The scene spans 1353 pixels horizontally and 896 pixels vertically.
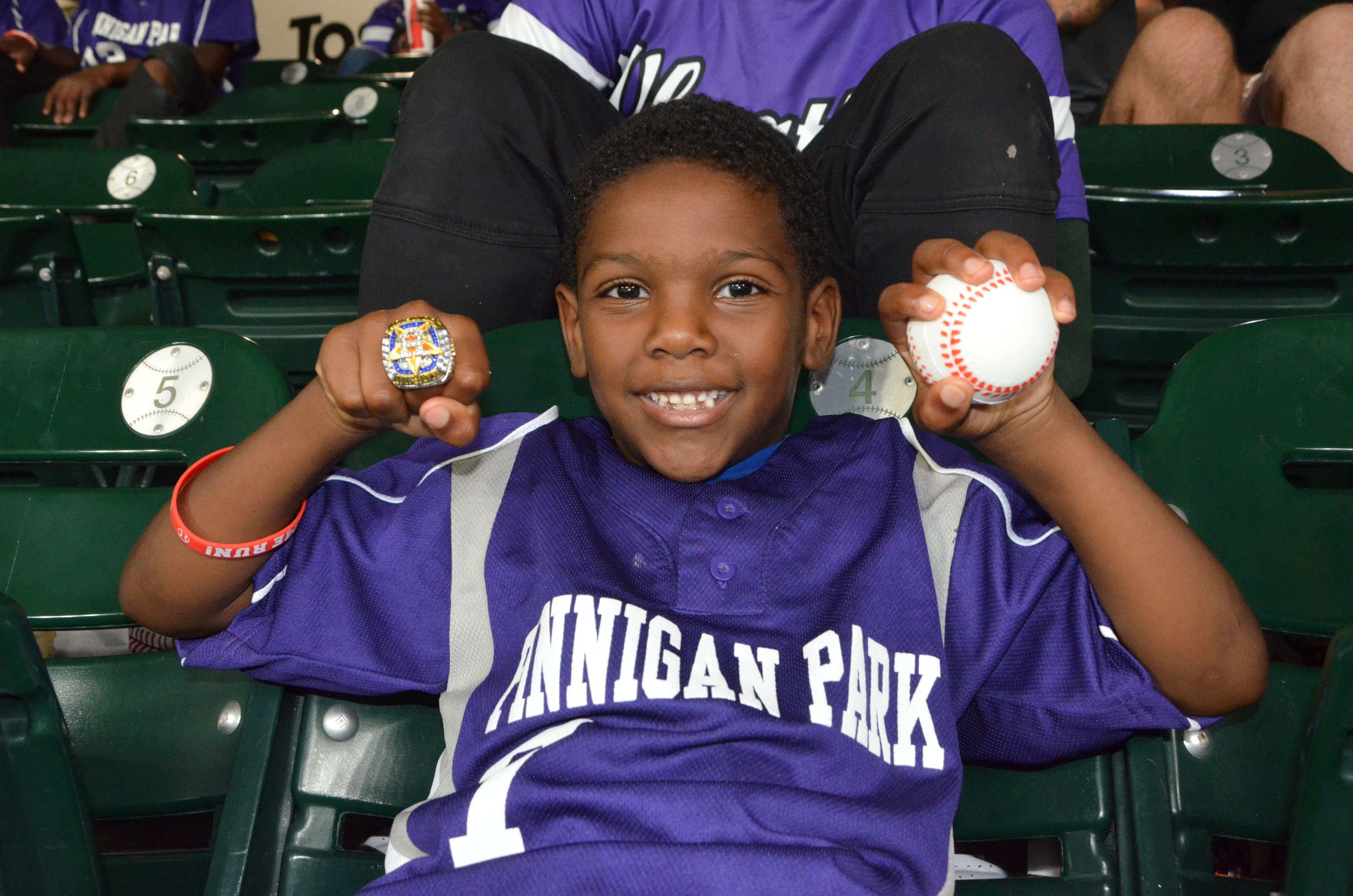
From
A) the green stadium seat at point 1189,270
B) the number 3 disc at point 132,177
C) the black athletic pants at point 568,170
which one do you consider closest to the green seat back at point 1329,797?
the black athletic pants at point 568,170

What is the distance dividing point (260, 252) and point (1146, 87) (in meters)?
2.55

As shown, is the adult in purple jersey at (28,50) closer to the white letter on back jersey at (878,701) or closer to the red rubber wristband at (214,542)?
the red rubber wristband at (214,542)

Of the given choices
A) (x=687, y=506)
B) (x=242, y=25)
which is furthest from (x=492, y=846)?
(x=242, y=25)

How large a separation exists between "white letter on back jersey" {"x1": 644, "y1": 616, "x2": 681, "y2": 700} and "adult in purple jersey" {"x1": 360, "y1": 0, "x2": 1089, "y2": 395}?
638mm

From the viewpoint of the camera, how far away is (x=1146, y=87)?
330 cm

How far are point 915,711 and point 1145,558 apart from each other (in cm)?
26

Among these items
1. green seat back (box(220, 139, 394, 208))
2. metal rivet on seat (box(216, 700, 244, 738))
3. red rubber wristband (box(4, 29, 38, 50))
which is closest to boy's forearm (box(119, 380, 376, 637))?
metal rivet on seat (box(216, 700, 244, 738))

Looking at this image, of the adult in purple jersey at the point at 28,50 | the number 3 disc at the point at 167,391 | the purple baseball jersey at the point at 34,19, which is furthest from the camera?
the purple baseball jersey at the point at 34,19

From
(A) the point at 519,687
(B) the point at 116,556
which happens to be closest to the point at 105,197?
(B) the point at 116,556

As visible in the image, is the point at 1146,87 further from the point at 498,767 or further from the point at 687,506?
the point at 498,767

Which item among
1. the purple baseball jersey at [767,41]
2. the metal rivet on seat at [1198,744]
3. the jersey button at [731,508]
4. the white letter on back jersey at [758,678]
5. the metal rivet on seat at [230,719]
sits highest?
the purple baseball jersey at [767,41]

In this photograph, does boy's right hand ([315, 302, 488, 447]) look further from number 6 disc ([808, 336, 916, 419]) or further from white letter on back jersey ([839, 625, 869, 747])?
number 6 disc ([808, 336, 916, 419])

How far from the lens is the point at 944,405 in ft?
3.19

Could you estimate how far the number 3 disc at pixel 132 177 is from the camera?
3193mm
